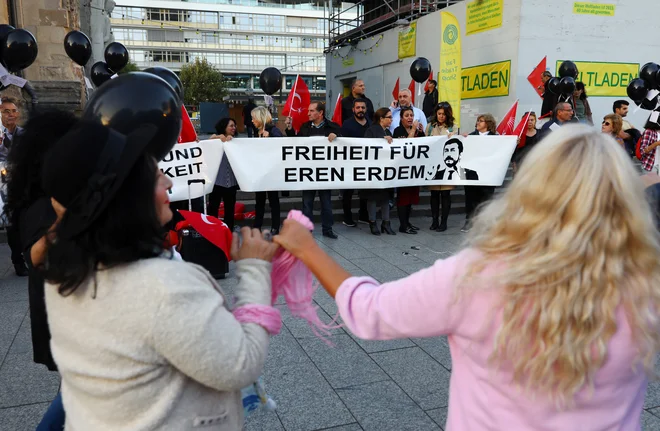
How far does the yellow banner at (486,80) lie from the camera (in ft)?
43.3

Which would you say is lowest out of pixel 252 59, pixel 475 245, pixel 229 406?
pixel 229 406

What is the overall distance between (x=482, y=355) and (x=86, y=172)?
3.25 ft

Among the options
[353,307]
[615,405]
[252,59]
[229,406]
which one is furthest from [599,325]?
[252,59]

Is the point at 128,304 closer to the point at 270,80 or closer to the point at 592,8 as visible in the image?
the point at 270,80

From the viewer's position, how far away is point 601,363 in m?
1.13

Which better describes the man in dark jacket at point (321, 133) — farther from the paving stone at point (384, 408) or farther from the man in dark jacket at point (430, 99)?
the paving stone at point (384, 408)

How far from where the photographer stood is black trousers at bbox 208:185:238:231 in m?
7.36

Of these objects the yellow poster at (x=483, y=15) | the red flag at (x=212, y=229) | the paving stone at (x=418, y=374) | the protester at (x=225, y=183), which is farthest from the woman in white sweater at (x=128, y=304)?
the yellow poster at (x=483, y=15)

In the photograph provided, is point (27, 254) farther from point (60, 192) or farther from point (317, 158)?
point (317, 158)

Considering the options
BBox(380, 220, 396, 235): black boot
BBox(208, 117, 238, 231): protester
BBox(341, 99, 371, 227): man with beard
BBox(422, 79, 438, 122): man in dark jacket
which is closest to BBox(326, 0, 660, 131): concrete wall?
BBox(422, 79, 438, 122): man in dark jacket

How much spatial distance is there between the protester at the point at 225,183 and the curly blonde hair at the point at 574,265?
20.5 ft

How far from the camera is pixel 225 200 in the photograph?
7.44 metres

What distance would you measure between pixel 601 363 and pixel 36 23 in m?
14.0

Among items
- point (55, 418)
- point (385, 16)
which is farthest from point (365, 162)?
point (385, 16)
